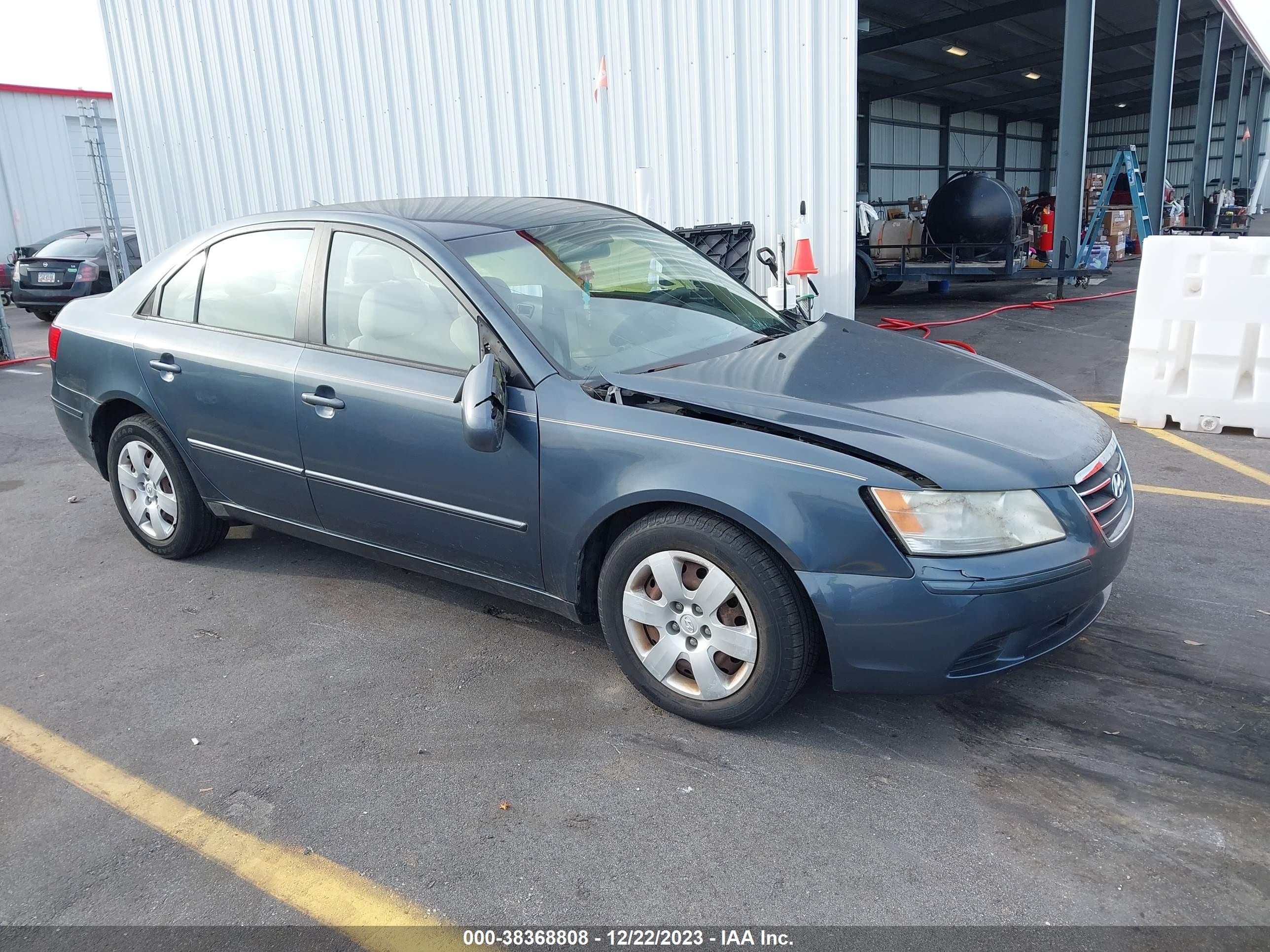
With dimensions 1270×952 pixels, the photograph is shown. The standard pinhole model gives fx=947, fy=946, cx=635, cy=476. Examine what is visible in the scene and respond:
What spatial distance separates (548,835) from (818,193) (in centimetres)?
674

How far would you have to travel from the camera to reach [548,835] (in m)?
2.50

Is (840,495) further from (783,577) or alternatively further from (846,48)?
(846,48)

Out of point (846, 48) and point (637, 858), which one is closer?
point (637, 858)

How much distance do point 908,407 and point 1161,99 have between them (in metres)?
17.3

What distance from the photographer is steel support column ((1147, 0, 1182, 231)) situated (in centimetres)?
1664

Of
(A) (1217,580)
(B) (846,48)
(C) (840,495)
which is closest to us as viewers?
(C) (840,495)

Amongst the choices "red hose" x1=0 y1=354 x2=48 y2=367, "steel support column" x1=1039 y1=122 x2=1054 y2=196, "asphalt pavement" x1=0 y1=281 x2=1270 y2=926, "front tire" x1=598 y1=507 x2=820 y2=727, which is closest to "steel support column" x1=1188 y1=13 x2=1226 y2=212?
"steel support column" x1=1039 y1=122 x2=1054 y2=196

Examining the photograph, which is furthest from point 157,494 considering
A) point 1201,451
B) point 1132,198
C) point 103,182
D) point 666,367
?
point 1132,198

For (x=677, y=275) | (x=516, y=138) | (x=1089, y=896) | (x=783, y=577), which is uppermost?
(x=516, y=138)

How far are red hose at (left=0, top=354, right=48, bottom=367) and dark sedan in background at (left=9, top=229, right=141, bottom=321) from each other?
2.41 metres

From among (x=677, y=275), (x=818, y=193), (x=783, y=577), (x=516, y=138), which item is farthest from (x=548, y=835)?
(x=516, y=138)

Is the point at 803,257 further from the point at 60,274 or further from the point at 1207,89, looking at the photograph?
the point at 1207,89

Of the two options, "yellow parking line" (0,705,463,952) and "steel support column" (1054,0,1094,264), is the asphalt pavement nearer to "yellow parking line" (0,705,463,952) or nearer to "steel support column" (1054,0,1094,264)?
"yellow parking line" (0,705,463,952)

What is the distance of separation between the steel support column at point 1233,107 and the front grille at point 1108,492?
3090 centimetres
